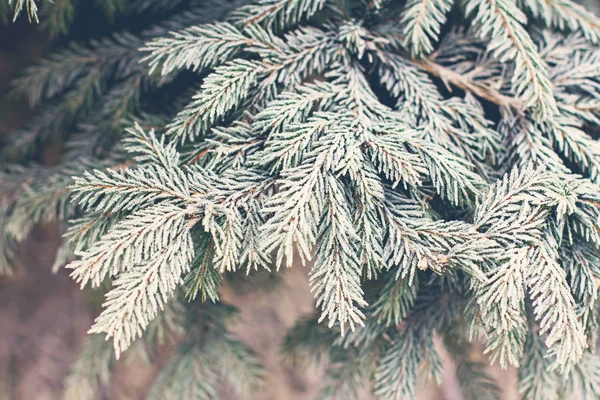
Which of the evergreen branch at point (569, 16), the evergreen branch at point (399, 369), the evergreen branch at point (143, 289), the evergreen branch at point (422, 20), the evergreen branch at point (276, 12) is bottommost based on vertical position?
the evergreen branch at point (399, 369)

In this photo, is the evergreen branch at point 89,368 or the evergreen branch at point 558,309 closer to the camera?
the evergreen branch at point 558,309

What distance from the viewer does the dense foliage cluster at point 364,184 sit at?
1.94 ft

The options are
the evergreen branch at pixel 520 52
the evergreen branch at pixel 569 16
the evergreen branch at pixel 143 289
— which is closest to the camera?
the evergreen branch at pixel 143 289

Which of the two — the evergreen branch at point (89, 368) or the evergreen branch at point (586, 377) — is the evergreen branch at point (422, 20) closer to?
the evergreen branch at point (586, 377)

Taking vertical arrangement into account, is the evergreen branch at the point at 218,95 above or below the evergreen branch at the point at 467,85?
below

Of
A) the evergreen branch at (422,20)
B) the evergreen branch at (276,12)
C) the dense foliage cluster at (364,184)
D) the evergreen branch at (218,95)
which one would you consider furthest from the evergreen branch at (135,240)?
the evergreen branch at (422,20)

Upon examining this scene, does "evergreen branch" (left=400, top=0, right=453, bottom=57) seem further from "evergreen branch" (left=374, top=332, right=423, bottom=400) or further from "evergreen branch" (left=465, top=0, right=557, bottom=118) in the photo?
"evergreen branch" (left=374, top=332, right=423, bottom=400)

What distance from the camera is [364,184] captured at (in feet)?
2.00

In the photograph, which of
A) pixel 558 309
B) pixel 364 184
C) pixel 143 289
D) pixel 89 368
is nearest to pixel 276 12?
pixel 364 184

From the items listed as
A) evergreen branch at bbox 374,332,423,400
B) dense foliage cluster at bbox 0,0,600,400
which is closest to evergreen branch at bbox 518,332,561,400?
dense foliage cluster at bbox 0,0,600,400

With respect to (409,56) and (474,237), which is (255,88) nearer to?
(409,56)

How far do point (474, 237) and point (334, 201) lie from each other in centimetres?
19

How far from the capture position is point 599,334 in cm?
84

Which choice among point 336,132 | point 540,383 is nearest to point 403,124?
point 336,132
